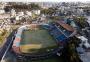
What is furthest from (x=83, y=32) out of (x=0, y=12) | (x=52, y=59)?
(x=0, y=12)

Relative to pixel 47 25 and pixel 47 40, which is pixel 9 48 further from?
pixel 47 25

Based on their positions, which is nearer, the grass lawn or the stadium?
the stadium

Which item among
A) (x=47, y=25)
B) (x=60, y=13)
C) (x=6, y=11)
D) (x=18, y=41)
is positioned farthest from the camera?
(x=6, y=11)

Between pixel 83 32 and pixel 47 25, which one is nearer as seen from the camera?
pixel 83 32

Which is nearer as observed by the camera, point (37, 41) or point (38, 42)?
point (38, 42)

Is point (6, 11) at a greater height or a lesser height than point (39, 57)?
lesser

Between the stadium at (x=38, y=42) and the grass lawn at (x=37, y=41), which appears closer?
the stadium at (x=38, y=42)
